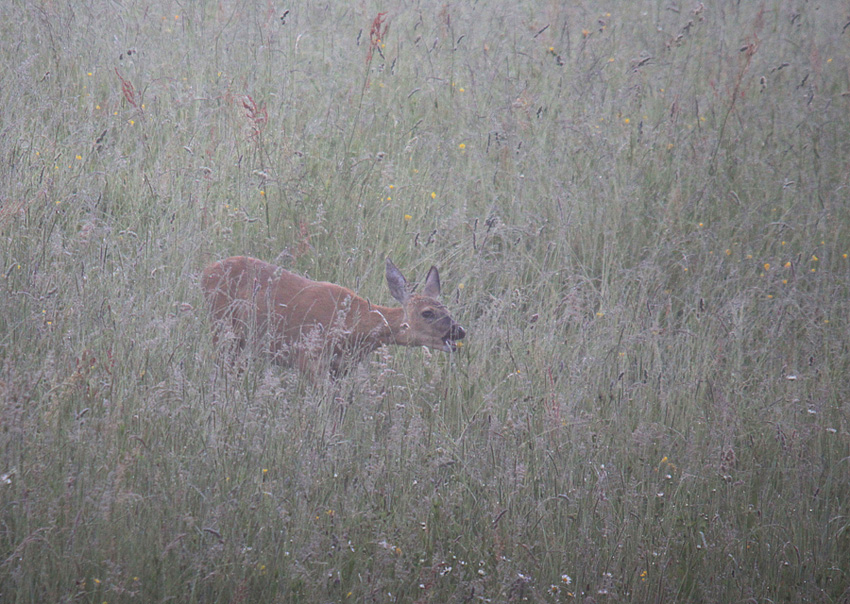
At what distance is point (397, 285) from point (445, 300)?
0.43 meters

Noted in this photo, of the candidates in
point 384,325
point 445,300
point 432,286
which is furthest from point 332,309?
point 445,300

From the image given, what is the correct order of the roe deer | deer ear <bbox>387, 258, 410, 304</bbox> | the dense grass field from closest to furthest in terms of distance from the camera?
the dense grass field → the roe deer → deer ear <bbox>387, 258, 410, 304</bbox>

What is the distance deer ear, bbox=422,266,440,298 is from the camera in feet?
15.8

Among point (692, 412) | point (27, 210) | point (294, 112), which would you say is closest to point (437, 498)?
point (692, 412)

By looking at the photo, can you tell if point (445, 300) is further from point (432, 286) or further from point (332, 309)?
point (332, 309)

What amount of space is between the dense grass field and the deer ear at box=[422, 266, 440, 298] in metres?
0.14

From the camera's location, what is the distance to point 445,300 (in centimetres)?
505

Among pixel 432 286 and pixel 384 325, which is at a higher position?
pixel 432 286

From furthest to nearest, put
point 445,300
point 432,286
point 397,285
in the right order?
point 445,300
point 432,286
point 397,285

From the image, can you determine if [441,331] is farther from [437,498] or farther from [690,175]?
[690,175]

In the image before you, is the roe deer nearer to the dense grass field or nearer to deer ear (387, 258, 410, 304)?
deer ear (387, 258, 410, 304)

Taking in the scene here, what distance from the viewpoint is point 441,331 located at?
15.3ft

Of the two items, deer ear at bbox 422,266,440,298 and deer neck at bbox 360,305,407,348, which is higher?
deer ear at bbox 422,266,440,298

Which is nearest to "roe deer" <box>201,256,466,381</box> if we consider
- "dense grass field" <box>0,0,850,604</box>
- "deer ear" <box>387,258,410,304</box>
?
"deer ear" <box>387,258,410,304</box>
